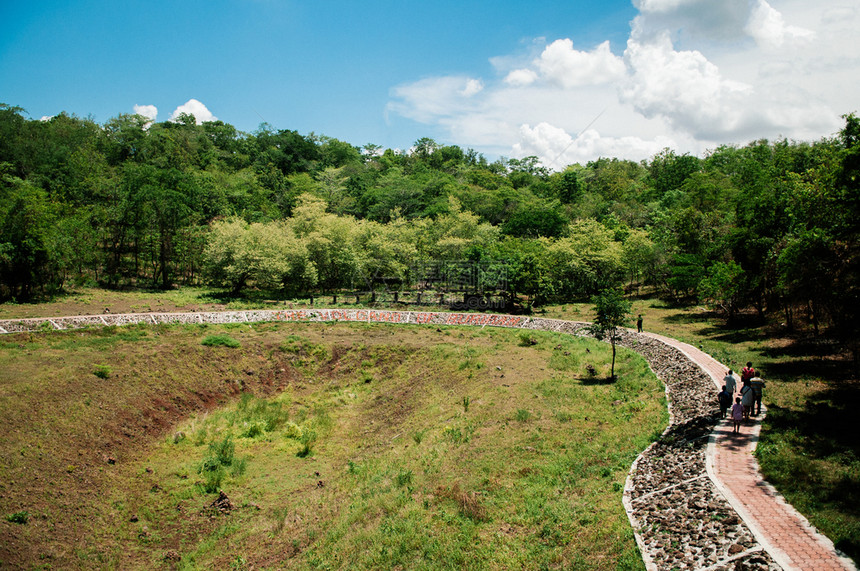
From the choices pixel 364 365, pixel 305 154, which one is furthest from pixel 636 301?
pixel 305 154

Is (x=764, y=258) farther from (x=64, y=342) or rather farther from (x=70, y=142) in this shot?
(x=70, y=142)

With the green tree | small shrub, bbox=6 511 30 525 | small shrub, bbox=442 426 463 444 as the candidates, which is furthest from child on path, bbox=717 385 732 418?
small shrub, bbox=6 511 30 525

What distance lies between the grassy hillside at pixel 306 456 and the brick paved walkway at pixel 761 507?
207cm

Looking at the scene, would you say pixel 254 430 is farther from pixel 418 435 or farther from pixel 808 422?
pixel 808 422

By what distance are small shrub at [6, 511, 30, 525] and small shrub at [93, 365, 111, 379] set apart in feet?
28.9

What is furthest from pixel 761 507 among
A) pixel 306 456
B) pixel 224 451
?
pixel 224 451

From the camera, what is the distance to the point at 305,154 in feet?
314

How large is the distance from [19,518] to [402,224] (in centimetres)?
4636

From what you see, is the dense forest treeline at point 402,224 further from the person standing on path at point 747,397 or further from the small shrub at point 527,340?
the small shrub at point 527,340

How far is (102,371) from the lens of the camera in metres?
19.3

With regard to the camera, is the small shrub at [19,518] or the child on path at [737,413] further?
the child on path at [737,413]

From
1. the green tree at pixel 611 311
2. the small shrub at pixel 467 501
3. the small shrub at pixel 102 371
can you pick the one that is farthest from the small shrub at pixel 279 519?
the green tree at pixel 611 311

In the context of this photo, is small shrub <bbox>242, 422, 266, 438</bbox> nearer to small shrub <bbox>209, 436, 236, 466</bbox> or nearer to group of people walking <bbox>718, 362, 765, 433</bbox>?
small shrub <bbox>209, 436, 236, 466</bbox>

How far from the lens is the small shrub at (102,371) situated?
63.0 ft
